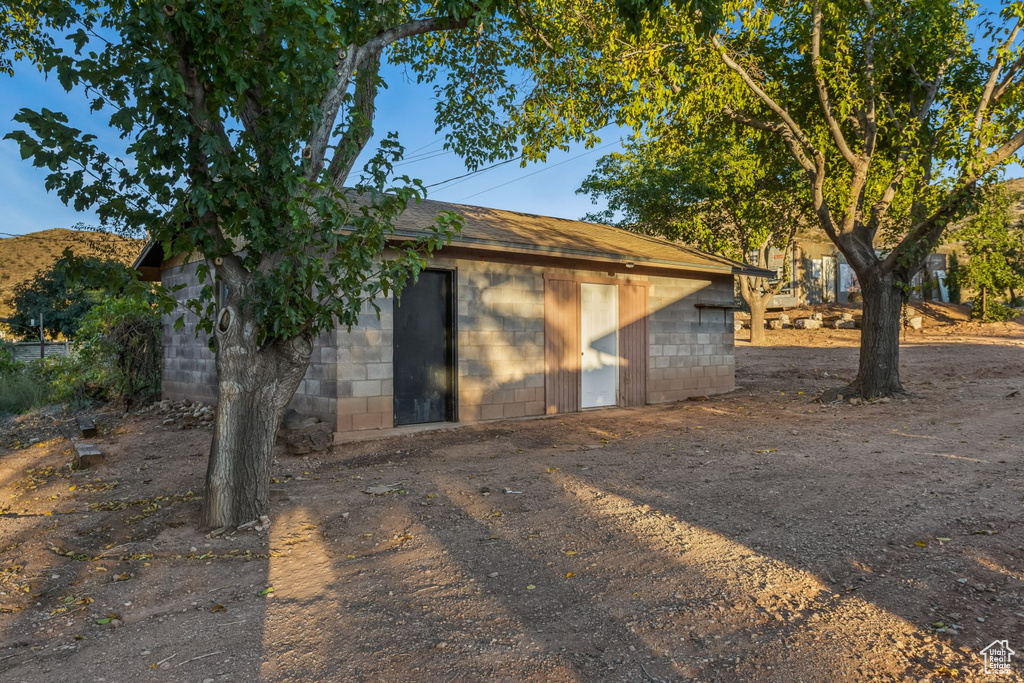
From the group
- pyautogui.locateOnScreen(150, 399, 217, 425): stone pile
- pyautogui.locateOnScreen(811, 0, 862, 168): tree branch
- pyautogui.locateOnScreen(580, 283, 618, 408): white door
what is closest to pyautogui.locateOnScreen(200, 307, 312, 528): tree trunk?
pyautogui.locateOnScreen(150, 399, 217, 425): stone pile

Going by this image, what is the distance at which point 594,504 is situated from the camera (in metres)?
5.38

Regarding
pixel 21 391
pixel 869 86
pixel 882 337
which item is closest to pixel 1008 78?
pixel 869 86

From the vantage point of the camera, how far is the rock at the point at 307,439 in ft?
25.3

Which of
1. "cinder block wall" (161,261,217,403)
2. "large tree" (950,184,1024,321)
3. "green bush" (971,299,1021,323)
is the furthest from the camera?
"green bush" (971,299,1021,323)

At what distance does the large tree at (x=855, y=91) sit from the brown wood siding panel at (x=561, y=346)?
2.53 metres

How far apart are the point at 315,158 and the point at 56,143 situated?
1.61 metres

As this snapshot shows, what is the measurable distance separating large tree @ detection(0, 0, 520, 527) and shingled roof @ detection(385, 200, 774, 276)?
3380 mm

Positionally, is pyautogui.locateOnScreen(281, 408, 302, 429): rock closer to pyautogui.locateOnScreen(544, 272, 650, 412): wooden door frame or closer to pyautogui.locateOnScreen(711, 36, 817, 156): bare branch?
pyautogui.locateOnScreen(544, 272, 650, 412): wooden door frame

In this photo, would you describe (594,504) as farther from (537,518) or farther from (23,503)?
(23,503)

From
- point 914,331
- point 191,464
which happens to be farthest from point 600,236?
point 914,331

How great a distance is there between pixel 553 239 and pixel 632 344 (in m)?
2.43

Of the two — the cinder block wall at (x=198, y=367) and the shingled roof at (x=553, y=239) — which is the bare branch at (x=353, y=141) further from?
the cinder block wall at (x=198, y=367)

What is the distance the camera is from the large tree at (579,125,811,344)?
58.6ft

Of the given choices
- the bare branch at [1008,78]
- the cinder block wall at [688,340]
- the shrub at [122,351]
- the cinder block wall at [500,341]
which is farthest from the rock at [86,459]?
the bare branch at [1008,78]
